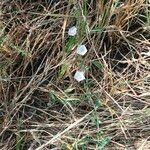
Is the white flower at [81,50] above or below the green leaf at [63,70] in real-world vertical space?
above

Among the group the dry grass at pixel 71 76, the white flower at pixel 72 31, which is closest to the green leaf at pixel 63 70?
the dry grass at pixel 71 76

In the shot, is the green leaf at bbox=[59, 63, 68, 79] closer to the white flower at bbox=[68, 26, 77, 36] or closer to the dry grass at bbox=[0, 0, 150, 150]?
the dry grass at bbox=[0, 0, 150, 150]

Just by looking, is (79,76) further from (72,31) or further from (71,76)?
(72,31)

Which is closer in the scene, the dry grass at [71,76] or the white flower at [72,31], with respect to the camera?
the dry grass at [71,76]

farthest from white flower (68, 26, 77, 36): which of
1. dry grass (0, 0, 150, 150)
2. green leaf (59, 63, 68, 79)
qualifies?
green leaf (59, 63, 68, 79)

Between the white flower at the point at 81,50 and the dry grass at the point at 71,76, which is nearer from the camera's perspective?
the dry grass at the point at 71,76

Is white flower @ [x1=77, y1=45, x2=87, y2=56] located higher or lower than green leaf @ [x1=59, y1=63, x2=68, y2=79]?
higher

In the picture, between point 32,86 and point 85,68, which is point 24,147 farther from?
point 85,68

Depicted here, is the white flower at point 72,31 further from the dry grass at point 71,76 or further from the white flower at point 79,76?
the white flower at point 79,76
